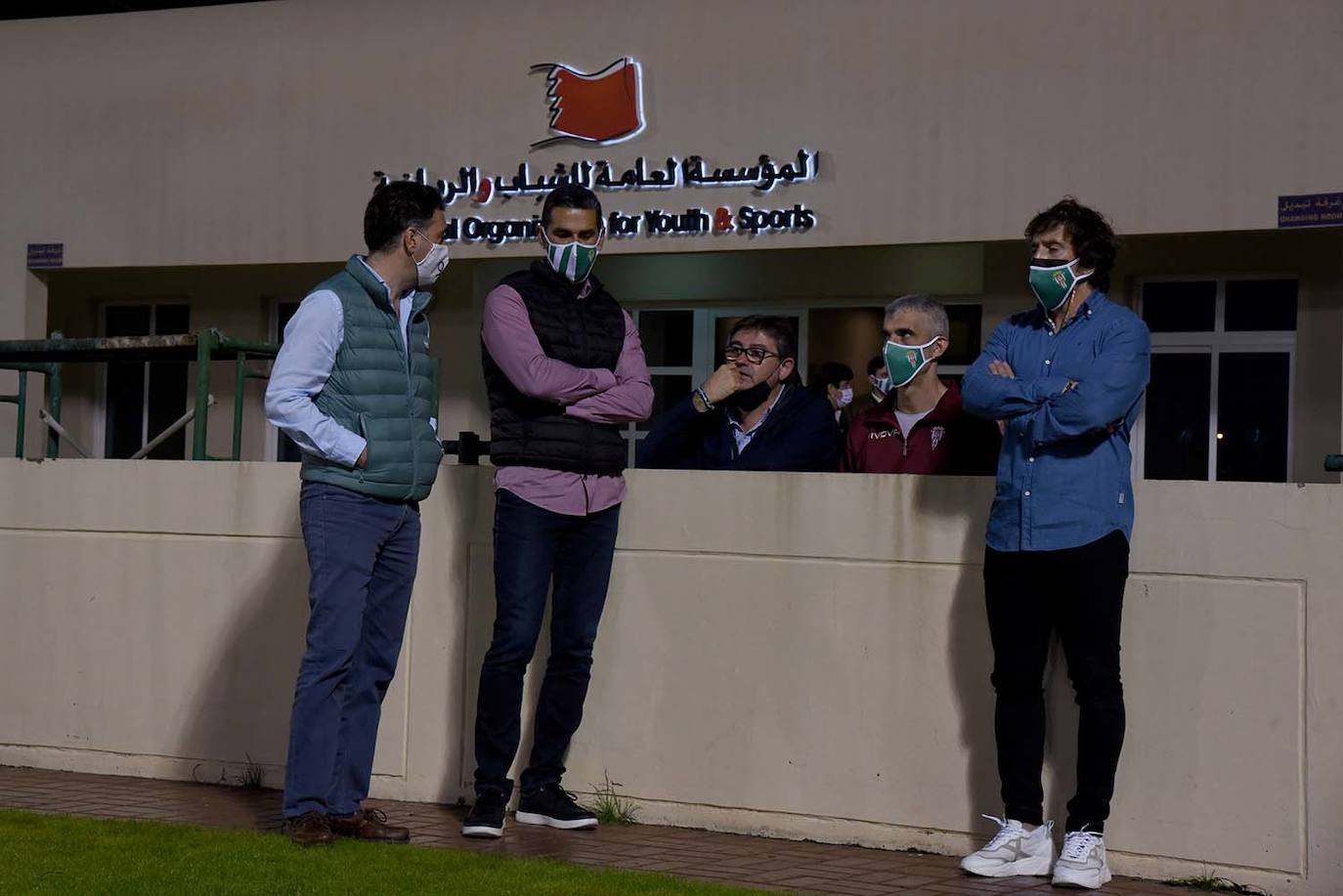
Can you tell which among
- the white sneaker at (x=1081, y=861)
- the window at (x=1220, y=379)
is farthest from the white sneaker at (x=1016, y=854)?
Result: the window at (x=1220, y=379)

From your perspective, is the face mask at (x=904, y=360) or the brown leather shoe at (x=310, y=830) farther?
the face mask at (x=904, y=360)

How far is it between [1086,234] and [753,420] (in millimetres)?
1756

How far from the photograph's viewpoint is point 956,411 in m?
6.47

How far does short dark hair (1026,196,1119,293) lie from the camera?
223 inches

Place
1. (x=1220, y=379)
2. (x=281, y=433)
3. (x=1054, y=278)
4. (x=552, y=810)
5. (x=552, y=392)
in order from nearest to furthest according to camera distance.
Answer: (x=1054, y=278)
(x=552, y=392)
(x=552, y=810)
(x=1220, y=379)
(x=281, y=433)

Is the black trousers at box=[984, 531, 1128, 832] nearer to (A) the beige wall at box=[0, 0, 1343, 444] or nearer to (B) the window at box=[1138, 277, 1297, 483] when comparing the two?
(A) the beige wall at box=[0, 0, 1343, 444]

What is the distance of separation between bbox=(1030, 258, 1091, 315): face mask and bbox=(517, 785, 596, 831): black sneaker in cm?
237

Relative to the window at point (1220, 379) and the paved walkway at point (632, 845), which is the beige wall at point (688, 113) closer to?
the window at point (1220, 379)

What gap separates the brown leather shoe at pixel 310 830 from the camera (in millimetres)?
5633

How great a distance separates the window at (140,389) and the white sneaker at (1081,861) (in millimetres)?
15275

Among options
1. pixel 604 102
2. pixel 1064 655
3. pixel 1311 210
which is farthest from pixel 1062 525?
pixel 604 102

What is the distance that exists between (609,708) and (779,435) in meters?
1.18

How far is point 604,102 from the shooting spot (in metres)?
15.9

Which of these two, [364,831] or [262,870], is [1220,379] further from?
[262,870]
